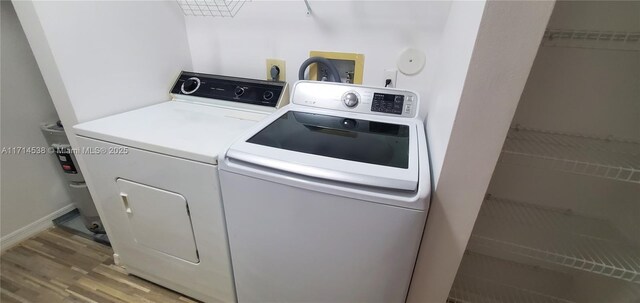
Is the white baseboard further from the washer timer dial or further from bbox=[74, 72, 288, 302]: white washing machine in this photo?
the washer timer dial

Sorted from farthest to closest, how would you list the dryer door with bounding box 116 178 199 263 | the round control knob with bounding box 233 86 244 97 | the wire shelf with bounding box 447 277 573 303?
1. the round control knob with bounding box 233 86 244 97
2. the wire shelf with bounding box 447 277 573 303
3. the dryer door with bounding box 116 178 199 263

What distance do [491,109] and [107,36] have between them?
5.54ft

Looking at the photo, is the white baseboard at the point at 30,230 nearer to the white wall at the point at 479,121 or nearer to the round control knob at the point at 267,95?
the round control knob at the point at 267,95

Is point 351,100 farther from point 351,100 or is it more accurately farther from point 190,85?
point 190,85

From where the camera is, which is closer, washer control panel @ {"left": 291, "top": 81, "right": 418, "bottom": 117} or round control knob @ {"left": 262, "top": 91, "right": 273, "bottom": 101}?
washer control panel @ {"left": 291, "top": 81, "right": 418, "bottom": 117}

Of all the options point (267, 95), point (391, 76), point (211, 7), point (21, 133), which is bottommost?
point (21, 133)

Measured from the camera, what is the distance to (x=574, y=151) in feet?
3.33

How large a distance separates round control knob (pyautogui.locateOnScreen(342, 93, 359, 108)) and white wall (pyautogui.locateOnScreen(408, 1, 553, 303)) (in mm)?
549

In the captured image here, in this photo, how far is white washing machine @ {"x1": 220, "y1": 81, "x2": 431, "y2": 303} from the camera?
800mm

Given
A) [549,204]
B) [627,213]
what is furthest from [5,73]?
[627,213]

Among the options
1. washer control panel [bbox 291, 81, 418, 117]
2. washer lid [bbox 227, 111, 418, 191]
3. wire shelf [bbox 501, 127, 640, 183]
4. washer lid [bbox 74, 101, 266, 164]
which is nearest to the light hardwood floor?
washer lid [bbox 74, 101, 266, 164]

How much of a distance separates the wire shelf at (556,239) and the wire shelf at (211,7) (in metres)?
1.76

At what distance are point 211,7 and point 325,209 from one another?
1.51 meters

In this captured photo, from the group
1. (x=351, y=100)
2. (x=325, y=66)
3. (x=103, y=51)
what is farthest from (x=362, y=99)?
(x=103, y=51)
